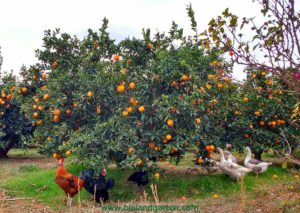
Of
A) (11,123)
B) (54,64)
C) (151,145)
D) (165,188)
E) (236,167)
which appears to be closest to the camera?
(151,145)

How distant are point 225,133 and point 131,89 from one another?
3.50 metres

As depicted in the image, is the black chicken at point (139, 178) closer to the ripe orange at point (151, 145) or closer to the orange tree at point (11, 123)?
the ripe orange at point (151, 145)

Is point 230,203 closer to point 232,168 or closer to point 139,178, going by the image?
point 232,168

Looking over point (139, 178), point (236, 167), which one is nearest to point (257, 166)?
point (236, 167)

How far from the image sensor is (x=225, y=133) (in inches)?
391

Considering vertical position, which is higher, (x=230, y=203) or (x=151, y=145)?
(x=151, y=145)

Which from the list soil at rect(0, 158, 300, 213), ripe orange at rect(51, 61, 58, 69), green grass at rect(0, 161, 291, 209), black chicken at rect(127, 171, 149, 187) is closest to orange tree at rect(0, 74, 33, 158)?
green grass at rect(0, 161, 291, 209)

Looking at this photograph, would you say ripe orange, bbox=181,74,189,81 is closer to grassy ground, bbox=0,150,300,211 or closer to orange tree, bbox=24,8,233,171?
orange tree, bbox=24,8,233,171

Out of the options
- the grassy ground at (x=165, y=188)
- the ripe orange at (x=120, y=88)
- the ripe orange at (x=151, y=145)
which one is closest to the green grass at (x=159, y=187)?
the grassy ground at (x=165, y=188)

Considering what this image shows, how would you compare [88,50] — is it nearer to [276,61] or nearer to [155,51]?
[155,51]

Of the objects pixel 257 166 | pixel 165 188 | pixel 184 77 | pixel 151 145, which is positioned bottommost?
pixel 165 188

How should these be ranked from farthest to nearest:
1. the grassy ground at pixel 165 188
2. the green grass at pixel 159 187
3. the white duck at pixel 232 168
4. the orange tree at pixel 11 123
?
the orange tree at pixel 11 123, the white duck at pixel 232 168, the green grass at pixel 159 187, the grassy ground at pixel 165 188

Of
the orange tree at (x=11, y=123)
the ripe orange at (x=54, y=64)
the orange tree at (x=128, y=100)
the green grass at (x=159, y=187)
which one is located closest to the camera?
the orange tree at (x=128, y=100)

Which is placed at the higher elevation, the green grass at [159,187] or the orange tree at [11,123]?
the orange tree at [11,123]
